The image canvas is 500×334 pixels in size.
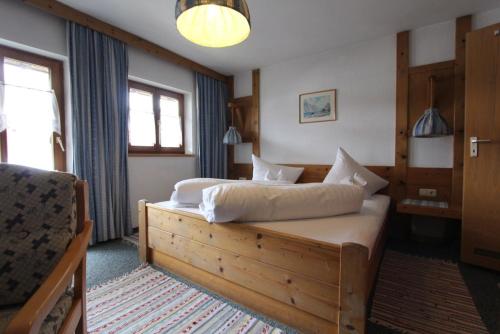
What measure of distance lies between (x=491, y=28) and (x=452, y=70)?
0.64 m

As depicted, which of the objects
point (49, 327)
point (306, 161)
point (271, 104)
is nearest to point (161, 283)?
point (49, 327)

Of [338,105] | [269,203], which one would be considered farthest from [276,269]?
[338,105]

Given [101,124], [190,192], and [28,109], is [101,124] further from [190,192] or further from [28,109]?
[190,192]

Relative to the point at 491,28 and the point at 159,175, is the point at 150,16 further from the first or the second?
the point at 491,28

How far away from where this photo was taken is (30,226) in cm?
92

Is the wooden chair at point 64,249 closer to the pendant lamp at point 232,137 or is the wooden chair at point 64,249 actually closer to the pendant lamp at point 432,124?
the pendant lamp at point 232,137

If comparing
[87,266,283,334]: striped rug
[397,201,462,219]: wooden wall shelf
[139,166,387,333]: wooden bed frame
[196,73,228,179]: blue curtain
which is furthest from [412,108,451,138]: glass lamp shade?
[196,73,228,179]: blue curtain

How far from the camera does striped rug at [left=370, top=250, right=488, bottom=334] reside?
1323 mm

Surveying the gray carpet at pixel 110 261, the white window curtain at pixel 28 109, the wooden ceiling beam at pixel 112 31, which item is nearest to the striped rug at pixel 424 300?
the gray carpet at pixel 110 261

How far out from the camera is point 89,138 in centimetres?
240

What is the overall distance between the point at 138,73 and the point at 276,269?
111 inches

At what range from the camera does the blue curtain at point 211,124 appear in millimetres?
3693

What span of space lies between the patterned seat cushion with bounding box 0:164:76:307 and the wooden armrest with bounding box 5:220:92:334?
0.07 meters

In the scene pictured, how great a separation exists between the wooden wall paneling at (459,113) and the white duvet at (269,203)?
1.71m
